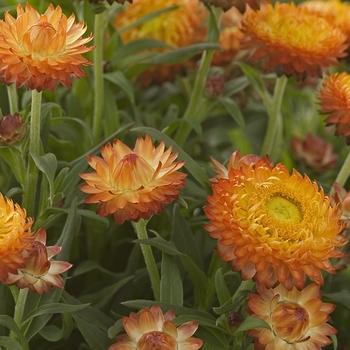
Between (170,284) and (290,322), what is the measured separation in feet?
0.51

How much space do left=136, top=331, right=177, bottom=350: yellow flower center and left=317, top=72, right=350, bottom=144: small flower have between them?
0.38 meters

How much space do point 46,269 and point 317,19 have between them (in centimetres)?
61

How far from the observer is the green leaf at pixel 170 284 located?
2.47ft

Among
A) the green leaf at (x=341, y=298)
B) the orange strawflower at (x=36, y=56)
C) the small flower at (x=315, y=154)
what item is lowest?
the small flower at (x=315, y=154)

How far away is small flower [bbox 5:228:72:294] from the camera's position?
0.63 m

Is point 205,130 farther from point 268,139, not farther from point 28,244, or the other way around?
point 28,244

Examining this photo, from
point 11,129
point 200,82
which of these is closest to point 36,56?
point 11,129

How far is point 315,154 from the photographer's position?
1.28m

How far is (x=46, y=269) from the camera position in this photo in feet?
2.12

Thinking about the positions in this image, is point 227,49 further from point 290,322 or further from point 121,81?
point 290,322

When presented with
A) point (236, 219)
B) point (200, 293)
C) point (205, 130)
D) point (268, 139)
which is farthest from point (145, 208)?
point (205, 130)

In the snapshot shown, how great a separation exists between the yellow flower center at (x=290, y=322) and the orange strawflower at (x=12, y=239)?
272mm

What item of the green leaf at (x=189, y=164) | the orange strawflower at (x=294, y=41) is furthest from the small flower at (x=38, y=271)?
the orange strawflower at (x=294, y=41)

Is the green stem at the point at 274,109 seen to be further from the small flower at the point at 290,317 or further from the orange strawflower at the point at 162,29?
the small flower at the point at 290,317
